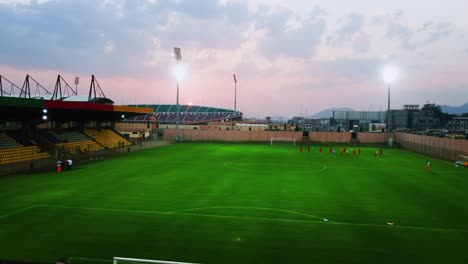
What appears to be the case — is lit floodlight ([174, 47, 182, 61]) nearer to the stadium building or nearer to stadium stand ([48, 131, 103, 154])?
stadium stand ([48, 131, 103, 154])

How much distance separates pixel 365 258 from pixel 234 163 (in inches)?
1008

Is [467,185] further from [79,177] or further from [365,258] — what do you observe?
[79,177]

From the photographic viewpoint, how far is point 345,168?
34.0m

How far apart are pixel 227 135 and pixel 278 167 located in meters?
38.7

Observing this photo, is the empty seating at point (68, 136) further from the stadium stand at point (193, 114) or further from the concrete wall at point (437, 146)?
the stadium stand at point (193, 114)

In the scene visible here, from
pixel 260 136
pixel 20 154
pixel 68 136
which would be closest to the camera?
pixel 20 154

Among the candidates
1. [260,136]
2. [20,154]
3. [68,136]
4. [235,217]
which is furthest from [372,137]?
[20,154]

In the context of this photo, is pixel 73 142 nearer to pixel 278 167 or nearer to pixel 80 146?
pixel 80 146

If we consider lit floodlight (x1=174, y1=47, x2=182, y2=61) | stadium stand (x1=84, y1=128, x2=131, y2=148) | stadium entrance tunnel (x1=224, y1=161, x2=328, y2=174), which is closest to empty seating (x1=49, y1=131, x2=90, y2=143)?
stadium stand (x1=84, y1=128, x2=131, y2=148)

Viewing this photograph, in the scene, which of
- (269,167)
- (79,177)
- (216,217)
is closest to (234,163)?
(269,167)

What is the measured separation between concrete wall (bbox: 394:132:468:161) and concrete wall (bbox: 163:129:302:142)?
2132 centimetres

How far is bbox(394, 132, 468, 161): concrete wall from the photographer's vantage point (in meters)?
39.6

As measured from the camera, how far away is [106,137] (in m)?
57.4

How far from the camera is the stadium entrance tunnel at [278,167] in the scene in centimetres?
3146
